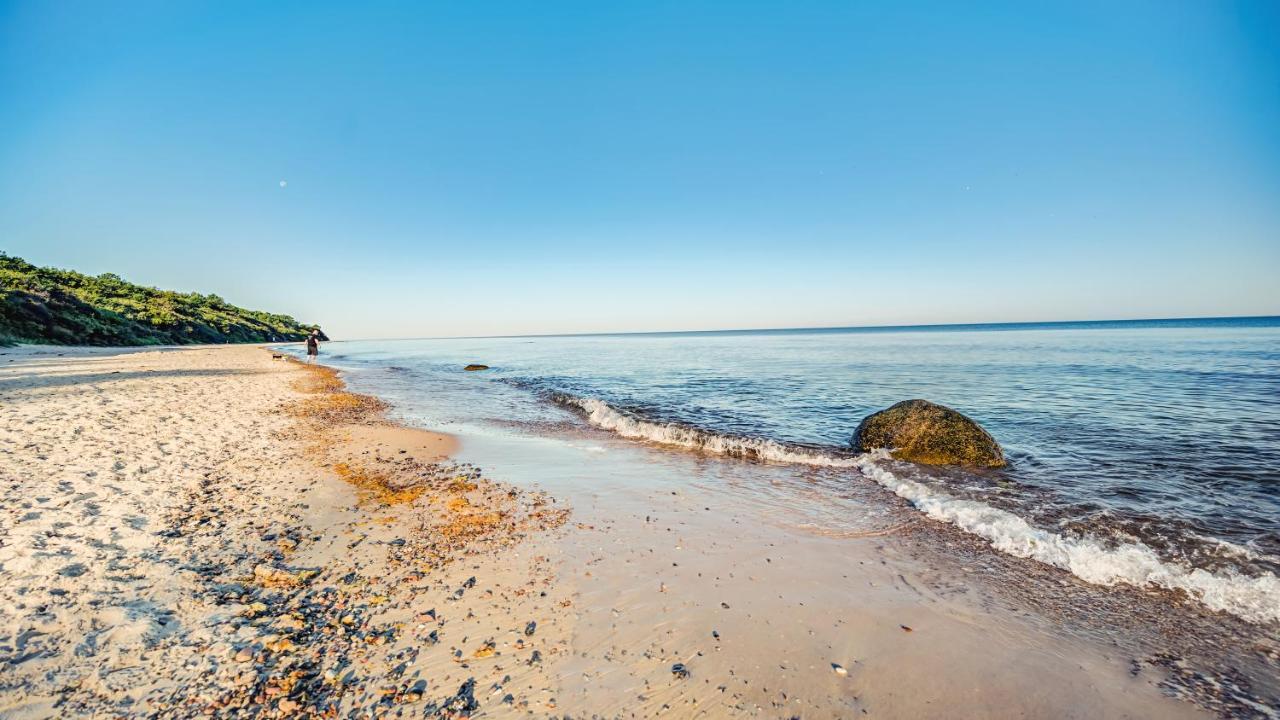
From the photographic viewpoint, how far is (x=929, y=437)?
33.3ft

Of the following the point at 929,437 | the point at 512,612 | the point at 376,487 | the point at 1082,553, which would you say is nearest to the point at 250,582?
the point at 512,612

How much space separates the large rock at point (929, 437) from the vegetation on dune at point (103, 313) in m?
47.4

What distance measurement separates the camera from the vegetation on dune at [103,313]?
34062mm

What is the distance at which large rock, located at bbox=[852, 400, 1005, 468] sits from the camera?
379 inches

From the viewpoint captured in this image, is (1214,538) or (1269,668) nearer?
(1269,668)

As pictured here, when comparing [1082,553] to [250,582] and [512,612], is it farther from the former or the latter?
[250,582]

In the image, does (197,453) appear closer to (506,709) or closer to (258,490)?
(258,490)

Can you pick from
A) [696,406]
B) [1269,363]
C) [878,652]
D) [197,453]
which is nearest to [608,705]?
[878,652]

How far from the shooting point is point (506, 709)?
9.55 feet

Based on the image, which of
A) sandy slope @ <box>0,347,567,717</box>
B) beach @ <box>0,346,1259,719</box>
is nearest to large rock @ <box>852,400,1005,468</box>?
beach @ <box>0,346,1259,719</box>

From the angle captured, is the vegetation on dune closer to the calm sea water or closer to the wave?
the calm sea water

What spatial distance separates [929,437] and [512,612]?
9.64 meters

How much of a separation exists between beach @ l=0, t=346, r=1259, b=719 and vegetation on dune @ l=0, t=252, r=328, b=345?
40.3 metres

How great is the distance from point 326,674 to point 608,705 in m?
1.90
